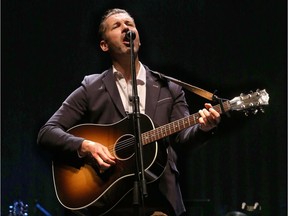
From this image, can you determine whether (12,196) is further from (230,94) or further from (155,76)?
(155,76)

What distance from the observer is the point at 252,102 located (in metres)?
2.43

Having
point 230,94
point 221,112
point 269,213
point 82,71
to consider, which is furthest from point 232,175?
point 221,112

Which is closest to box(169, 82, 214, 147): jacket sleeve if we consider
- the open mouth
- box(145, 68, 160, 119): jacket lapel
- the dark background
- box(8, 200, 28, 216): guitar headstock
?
box(145, 68, 160, 119): jacket lapel

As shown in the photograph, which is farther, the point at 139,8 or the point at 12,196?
the point at 12,196

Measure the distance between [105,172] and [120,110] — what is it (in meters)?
0.35

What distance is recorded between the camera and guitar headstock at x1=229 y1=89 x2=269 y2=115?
2418 mm

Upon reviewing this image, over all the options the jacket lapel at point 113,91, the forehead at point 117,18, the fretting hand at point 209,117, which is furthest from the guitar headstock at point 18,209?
the fretting hand at point 209,117

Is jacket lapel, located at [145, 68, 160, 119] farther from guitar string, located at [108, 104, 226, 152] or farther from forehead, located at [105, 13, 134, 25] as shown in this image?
forehead, located at [105, 13, 134, 25]

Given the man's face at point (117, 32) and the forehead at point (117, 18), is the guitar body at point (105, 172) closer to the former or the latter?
the man's face at point (117, 32)

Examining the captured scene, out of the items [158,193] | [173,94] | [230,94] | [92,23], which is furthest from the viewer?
[92,23]

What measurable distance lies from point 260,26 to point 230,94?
0.75 m

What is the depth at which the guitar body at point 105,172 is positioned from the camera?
2637mm

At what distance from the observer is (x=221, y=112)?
8.18ft

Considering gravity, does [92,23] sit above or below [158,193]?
above
